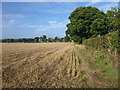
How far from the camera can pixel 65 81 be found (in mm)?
4027

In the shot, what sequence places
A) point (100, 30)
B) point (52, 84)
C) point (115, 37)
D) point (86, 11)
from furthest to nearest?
point (86, 11)
point (100, 30)
point (115, 37)
point (52, 84)

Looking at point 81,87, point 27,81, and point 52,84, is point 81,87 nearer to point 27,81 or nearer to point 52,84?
point 52,84

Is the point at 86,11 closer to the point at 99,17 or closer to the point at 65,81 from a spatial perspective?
the point at 99,17

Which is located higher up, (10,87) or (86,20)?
(86,20)

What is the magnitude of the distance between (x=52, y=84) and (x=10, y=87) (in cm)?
145

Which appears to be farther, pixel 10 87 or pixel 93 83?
pixel 93 83

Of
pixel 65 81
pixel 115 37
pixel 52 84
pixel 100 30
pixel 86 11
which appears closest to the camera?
pixel 52 84

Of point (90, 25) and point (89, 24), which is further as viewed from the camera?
point (89, 24)

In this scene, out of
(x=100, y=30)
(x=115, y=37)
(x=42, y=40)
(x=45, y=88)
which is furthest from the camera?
(x=42, y=40)

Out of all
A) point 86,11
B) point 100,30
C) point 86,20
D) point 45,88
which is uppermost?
point 86,11

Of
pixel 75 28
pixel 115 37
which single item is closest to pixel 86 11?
pixel 75 28

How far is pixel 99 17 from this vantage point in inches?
808

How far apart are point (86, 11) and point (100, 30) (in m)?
5.31

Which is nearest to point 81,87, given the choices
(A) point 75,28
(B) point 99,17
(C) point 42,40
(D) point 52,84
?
(D) point 52,84
